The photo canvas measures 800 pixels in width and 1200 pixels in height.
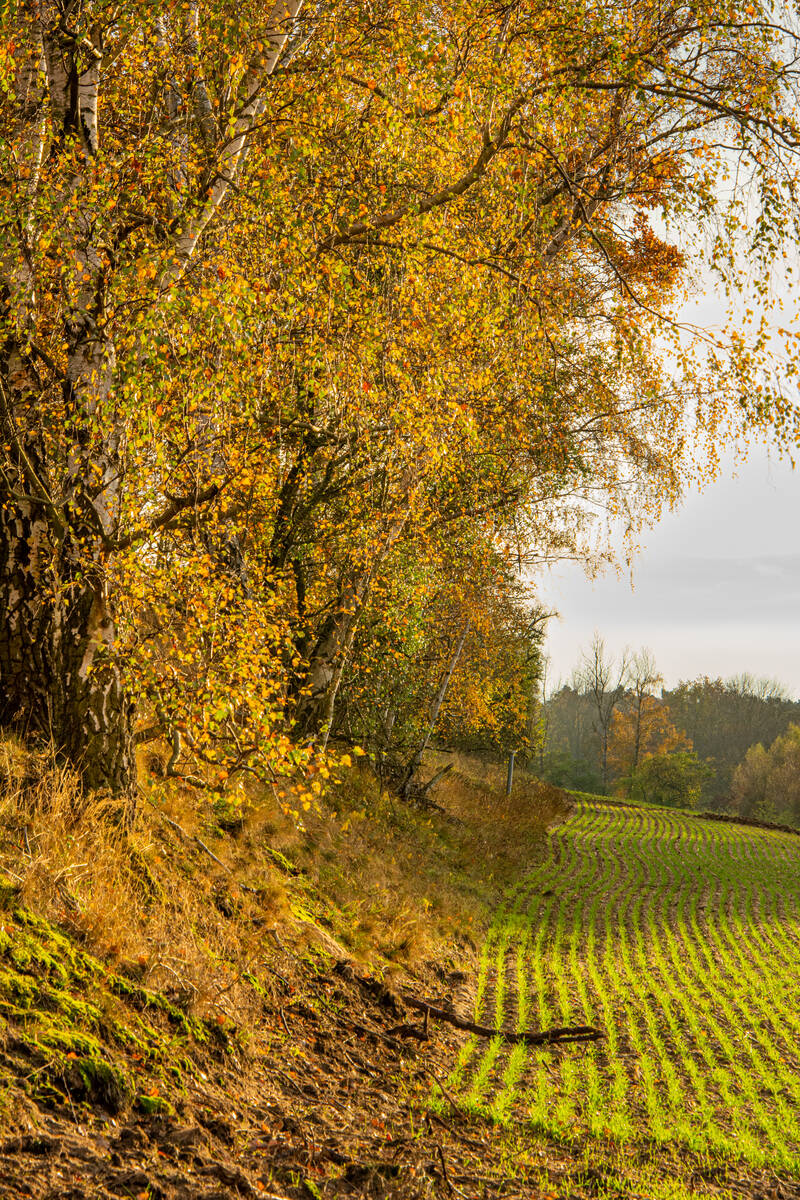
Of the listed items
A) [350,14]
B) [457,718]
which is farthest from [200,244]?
[457,718]

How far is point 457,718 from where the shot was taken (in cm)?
2102

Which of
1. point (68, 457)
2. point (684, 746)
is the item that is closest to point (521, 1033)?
point (68, 457)

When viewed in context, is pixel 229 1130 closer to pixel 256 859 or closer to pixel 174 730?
pixel 174 730

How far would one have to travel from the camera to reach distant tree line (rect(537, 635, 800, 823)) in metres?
53.0

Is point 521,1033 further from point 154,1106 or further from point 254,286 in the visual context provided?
point 254,286

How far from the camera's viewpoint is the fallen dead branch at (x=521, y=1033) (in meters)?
7.60

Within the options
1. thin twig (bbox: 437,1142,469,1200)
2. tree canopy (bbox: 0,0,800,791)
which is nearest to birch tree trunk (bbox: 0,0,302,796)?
tree canopy (bbox: 0,0,800,791)

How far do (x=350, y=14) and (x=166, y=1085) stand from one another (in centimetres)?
884

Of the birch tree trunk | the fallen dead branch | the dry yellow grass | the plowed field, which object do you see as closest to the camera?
the dry yellow grass

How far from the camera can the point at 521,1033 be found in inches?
311

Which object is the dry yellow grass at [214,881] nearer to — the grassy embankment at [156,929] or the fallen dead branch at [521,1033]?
the grassy embankment at [156,929]

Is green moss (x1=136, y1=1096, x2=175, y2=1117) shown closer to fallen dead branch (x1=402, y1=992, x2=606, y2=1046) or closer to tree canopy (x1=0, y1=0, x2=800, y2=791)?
tree canopy (x1=0, y1=0, x2=800, y2=791)

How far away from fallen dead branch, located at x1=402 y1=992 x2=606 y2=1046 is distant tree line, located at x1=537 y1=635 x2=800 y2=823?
30747 millimetres

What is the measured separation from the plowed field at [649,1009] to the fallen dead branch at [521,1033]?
0.35 ft
